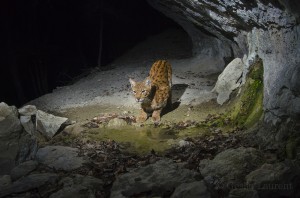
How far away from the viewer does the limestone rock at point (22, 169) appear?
21.3 ft

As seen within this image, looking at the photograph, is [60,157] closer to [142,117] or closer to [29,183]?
[29,183]

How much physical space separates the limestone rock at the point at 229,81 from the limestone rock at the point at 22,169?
5.43m

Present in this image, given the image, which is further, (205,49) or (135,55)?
(135,55)

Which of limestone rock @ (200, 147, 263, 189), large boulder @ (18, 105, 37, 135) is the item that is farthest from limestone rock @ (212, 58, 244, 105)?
large boulder @ (18, 105, 37, 135)

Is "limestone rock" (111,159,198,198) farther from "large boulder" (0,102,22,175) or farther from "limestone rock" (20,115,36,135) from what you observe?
"limestone rock" (20,115,36,135)

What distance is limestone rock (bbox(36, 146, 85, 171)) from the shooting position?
6.88m

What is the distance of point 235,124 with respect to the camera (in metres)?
8.02

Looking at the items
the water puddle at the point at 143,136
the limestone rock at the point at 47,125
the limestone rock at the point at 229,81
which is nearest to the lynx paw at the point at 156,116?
the water puddle at the point at 143,136

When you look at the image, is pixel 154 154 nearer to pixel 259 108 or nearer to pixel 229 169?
pixel 229 169

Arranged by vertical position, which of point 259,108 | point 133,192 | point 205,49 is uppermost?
point 205,49

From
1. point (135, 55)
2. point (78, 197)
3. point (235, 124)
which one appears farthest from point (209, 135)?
point (135, 55)

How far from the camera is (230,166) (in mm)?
5656

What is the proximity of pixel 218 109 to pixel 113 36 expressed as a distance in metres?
14.5

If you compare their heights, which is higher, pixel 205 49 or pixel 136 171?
pixel 205 49
